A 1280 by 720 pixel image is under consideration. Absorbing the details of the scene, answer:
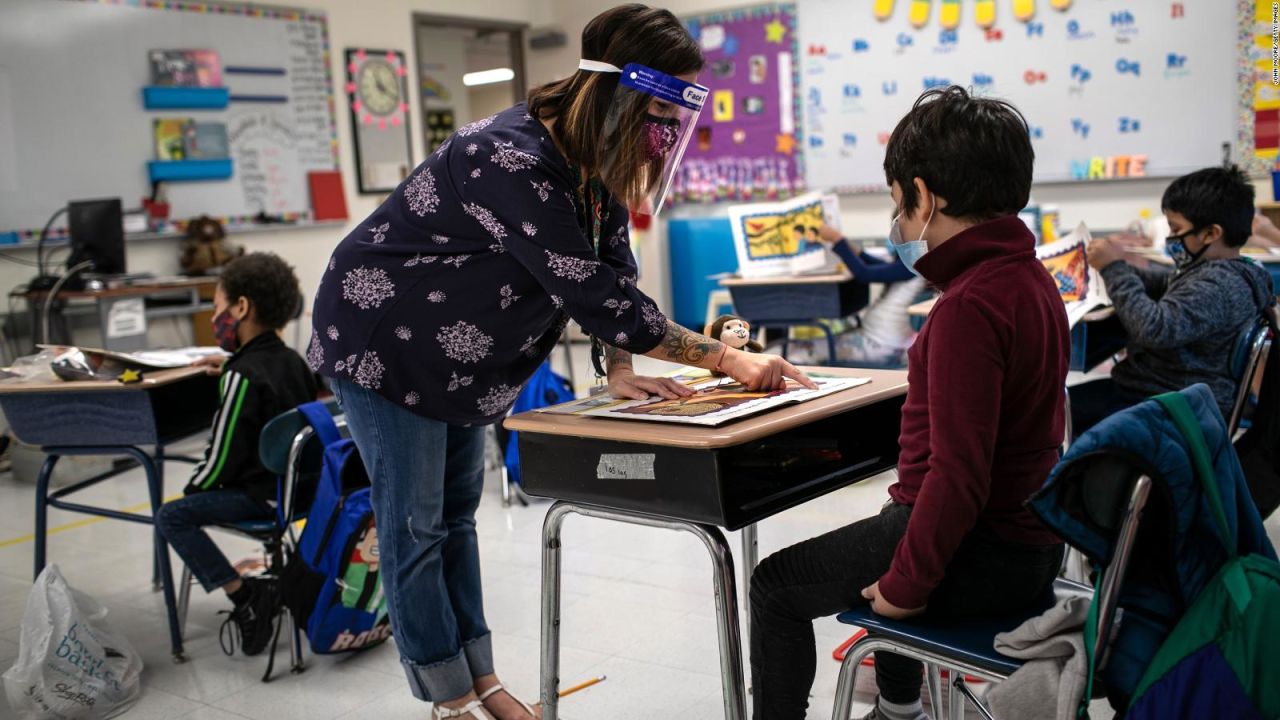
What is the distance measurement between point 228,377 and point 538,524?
135 cm

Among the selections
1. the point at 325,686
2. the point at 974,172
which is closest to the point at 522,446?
the point at 974,172

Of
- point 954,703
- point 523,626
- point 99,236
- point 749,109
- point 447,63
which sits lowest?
point 523,626

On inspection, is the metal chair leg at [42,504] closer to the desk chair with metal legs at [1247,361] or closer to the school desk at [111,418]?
the school desk at [111,418]

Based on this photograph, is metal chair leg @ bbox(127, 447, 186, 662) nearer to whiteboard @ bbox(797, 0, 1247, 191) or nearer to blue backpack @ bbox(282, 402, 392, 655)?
blue backpack @ bbox(282, 402, 392, 655)

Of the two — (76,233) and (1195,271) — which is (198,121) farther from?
(1195,271)

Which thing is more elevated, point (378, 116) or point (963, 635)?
point (378, 116)

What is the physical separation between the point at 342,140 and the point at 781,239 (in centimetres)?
364

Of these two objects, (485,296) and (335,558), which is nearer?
(485,296)

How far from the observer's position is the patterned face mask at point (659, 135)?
1.67m

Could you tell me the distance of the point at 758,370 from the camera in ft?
5.43

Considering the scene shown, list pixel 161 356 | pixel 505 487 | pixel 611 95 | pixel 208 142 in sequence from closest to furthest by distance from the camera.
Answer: pixel 611 95 < pixel 161 356 < pixel 505 487 < pixel 208 142

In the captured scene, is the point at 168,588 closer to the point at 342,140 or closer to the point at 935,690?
the point at 935,690

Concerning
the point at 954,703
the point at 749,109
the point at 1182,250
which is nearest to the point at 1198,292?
the point at 1182,250

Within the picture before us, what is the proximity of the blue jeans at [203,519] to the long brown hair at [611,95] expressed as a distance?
1.29 m
